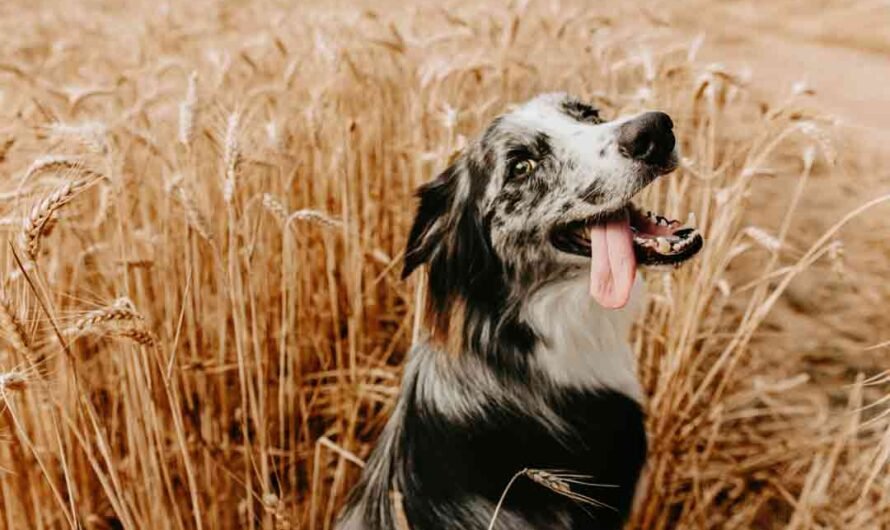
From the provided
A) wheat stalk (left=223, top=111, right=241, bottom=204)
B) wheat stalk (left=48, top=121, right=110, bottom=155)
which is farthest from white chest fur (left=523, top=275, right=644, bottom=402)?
wheat stalk (left=48, top=121, right=110, bottom=155)

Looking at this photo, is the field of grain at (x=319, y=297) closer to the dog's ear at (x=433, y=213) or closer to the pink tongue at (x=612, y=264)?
the dog's ear at (x=433, y=213)

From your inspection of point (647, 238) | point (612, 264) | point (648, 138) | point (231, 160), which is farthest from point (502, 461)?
point (231, 160)

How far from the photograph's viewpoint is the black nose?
1890 millimetres

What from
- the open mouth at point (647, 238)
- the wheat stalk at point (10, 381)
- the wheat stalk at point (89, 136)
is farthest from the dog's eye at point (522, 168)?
the wheat stalk at point (10, 381)

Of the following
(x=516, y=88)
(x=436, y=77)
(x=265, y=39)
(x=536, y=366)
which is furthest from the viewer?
(x=265, y=39)

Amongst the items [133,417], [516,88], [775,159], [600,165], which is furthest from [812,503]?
[775,159]

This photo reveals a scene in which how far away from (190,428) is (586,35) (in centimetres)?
295

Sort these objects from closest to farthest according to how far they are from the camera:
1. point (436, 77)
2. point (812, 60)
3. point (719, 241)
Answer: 1. point (719, 241)
2. point (436, 77)
3. point (812, 60)

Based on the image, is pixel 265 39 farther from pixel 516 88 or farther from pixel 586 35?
pixel 586 35

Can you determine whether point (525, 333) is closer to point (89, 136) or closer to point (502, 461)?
point (502, 461)

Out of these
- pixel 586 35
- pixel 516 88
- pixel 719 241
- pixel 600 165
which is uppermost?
pixel 586 35

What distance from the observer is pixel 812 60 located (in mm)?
6734

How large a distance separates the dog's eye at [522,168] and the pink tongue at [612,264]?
0.78 feet

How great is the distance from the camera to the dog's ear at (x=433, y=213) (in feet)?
7.25
